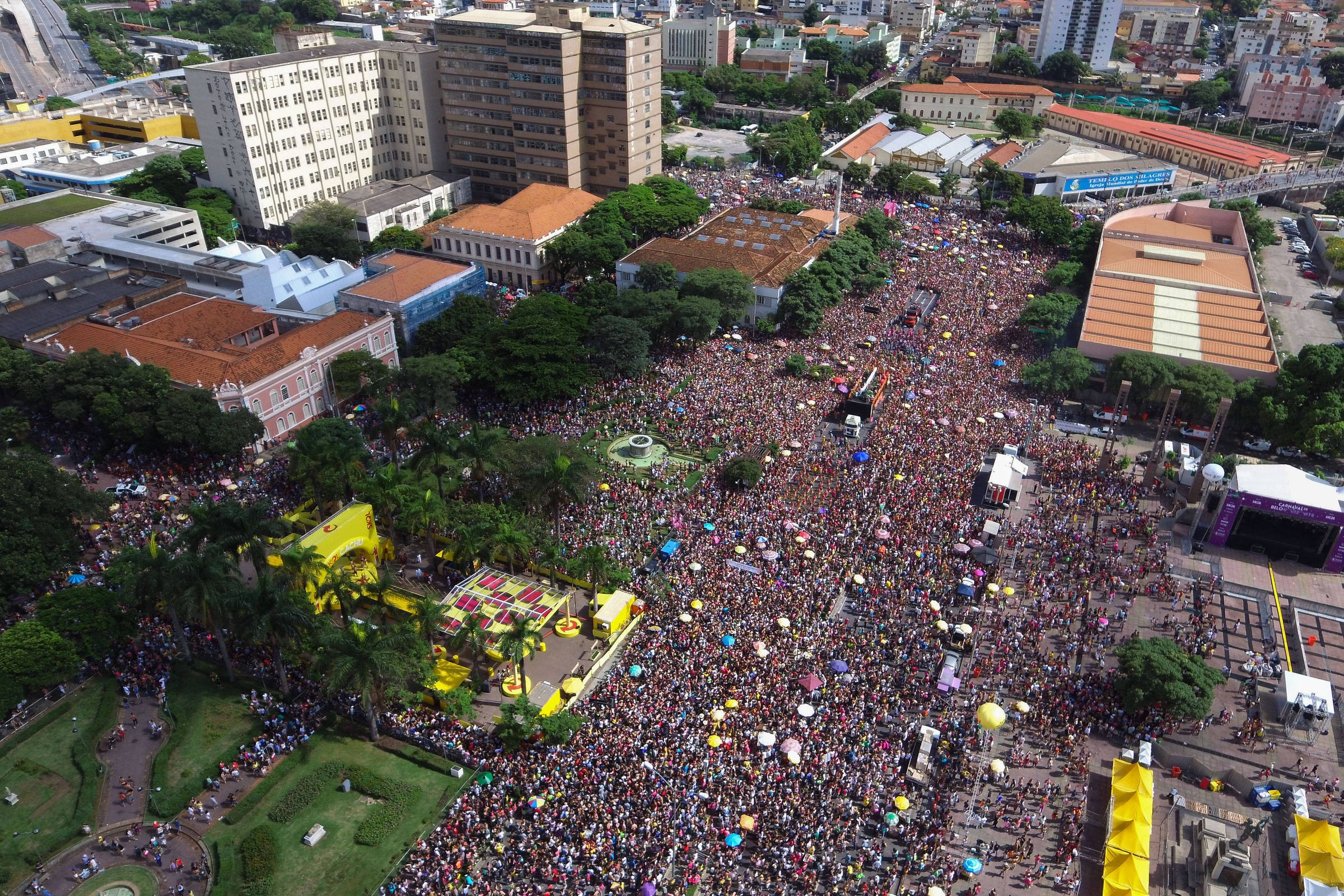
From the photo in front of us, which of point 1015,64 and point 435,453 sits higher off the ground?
point 1015,64

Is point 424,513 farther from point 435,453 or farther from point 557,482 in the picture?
point 557,482

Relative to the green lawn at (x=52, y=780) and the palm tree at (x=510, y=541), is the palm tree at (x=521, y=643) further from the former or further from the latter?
the green lawn at (x=52, y=780)

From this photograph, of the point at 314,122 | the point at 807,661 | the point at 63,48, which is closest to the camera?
the point at 807,661

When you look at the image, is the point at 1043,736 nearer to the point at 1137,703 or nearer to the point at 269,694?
the point at 1137,703

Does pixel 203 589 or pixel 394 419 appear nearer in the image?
pixel 203 589

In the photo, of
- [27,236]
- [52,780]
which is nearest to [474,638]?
[52,780]

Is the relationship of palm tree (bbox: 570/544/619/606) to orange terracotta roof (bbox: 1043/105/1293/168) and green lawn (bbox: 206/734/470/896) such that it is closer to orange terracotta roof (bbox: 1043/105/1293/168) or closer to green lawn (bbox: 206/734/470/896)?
green lawn (bbox: 206/734/470/896)
